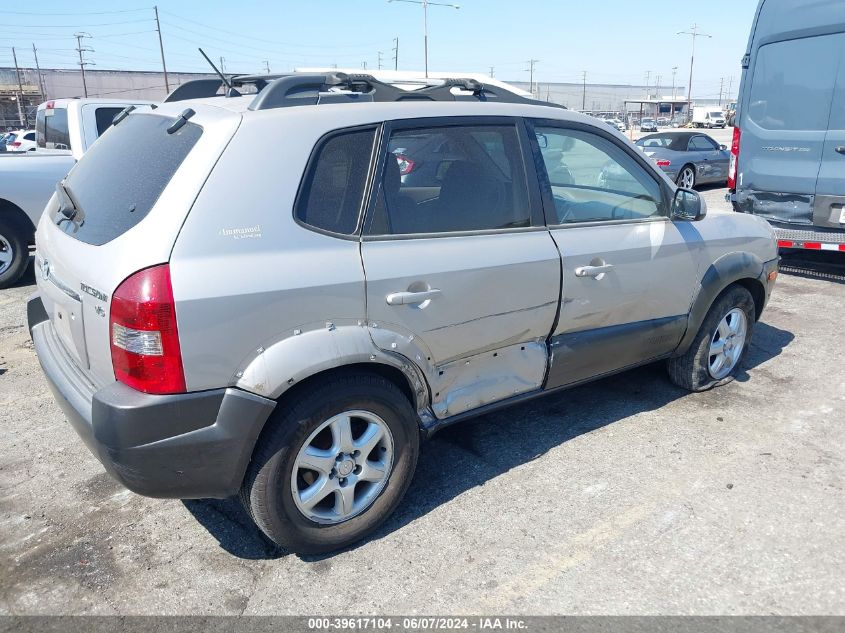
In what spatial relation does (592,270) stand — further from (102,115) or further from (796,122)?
(102,115)

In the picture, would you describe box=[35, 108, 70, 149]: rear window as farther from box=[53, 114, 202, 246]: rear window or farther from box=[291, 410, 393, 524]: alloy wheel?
box=[291, 410, 393, 524]: alloy wheel

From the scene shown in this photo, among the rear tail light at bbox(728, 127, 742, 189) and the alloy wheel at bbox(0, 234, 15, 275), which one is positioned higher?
the rear tail light at bbox(728, 127, 742, 189)

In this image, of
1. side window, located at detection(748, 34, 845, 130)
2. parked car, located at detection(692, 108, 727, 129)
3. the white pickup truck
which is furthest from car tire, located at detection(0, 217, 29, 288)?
parked car, located at detection(692, 108, 727, 129)

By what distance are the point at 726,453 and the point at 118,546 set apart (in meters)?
3.08

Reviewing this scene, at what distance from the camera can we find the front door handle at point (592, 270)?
136 inches

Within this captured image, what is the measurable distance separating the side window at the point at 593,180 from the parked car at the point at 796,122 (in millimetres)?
3858

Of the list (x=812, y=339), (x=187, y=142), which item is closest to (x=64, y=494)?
(x=187, y=142)

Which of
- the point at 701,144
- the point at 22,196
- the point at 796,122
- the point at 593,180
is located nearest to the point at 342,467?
the point at 593,180

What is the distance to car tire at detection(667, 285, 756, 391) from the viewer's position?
4340 millimetres

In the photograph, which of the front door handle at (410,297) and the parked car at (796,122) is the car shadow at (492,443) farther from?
the parked car at (796,122)

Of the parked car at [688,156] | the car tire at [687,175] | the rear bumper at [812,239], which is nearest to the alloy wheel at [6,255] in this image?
the rear bumper at [812,239]

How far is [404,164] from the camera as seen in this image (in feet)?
9.85

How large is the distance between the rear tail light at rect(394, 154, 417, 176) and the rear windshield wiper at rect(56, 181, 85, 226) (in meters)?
1.35

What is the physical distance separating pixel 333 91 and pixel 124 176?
3.37 feet
